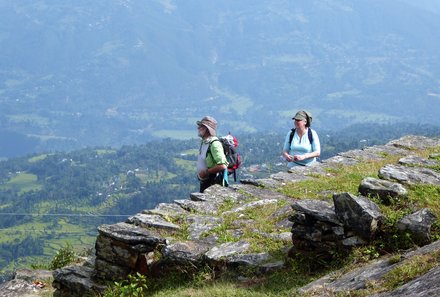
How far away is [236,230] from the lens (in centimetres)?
1143

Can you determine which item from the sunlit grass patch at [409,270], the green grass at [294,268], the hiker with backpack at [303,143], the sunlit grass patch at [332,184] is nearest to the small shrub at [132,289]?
the green grass at [294,268]

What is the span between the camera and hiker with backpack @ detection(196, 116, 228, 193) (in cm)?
1423

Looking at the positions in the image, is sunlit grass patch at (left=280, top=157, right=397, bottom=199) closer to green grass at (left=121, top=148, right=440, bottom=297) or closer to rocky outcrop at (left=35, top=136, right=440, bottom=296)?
rocky outcrop at (left=35, top=136, right=440, bottom=296)

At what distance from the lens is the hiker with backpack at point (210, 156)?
46.7 feet

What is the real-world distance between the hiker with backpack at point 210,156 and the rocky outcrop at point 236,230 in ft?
2.01

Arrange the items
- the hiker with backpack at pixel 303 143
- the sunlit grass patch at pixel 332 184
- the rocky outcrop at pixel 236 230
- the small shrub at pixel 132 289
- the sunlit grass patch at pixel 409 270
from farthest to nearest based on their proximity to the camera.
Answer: the hiker with backpack at pixel 303 143 < the sunlit grass patch at pixel 332 184 < the small shrub at pixel 132 289 < the rocky outcrop at pixel 236 230 < the sunlit grass patch at pixel 409 270

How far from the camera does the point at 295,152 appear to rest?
1659 cm

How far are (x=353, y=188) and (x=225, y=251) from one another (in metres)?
3.65

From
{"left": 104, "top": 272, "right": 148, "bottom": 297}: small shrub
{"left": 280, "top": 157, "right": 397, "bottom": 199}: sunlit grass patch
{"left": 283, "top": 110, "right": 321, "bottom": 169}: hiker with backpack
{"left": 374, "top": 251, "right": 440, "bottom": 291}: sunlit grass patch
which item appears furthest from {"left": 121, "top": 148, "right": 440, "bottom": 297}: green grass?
{"left": 283, "top": 110, "right": 321, "bottom": 169}: hiker with backpack

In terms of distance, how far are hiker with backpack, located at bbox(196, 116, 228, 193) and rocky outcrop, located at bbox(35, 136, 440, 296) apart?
0.61m

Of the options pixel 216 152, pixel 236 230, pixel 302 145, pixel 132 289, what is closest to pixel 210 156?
pixel 216 152

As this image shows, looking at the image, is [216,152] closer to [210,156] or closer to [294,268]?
[210,156]

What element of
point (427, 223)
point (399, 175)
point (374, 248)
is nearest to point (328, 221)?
point (374, 248)

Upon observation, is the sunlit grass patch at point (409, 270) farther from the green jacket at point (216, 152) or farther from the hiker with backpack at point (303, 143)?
the hiker with backpack at point (303, 143)
